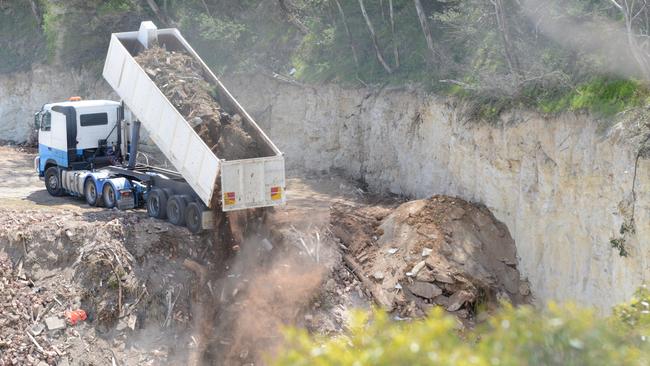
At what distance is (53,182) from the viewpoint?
85.8ft

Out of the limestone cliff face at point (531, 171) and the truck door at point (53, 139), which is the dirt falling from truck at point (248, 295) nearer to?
the limestone cliff face at point (531, 171)

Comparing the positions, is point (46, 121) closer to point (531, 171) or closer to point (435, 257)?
point (435, 257)

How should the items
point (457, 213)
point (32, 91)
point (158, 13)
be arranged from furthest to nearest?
point (32, 91) < point (158, 13) < point (457, 213)

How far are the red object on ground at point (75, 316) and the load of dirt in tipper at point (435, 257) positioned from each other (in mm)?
5915

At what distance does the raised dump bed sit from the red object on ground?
3.47m

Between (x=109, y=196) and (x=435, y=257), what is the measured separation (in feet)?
28.5

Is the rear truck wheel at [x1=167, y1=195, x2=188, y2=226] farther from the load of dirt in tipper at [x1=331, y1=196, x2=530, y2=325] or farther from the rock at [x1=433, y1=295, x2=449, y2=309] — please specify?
the rock at [x1=433, y1=295, x2=449, y2=309]

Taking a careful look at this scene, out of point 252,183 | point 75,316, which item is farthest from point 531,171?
point 75,316

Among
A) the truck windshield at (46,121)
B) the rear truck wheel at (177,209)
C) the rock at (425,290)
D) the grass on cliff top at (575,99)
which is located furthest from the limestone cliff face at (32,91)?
the rock at (425,290)

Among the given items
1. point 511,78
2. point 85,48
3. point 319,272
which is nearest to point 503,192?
point 511,78

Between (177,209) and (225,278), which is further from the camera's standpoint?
(177,209)

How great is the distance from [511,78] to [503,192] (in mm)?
2682

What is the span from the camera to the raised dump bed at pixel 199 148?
65.1 ft

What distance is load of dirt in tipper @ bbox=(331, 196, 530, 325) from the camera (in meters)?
19.9
